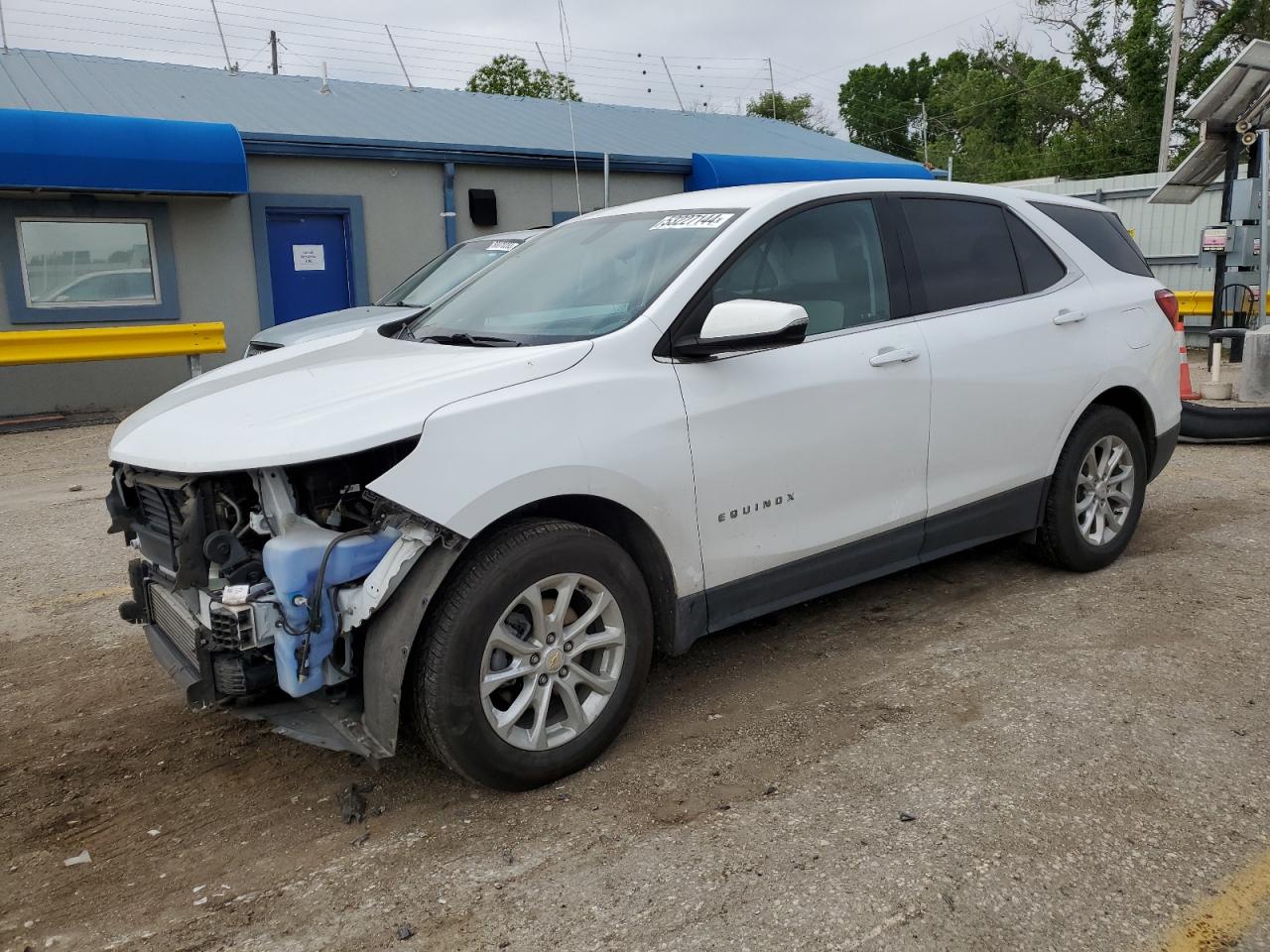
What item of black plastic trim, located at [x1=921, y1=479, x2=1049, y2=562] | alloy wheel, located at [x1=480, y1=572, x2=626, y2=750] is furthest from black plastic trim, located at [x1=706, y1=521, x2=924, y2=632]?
alloy wheel, located at [x1=480, y1=572, x2=626, y2=750]

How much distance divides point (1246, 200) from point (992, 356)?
9889 mm

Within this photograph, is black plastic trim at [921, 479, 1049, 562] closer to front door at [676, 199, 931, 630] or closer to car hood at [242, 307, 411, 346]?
front door at [676, 199, 931, 630]

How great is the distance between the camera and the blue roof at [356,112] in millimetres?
13227

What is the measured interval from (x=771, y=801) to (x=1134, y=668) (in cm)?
173

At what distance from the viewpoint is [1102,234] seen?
5152 millimetres

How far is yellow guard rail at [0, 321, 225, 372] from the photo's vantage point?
36.1 feet

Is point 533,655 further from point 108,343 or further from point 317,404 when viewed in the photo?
point 108,343

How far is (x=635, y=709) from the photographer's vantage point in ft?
12.0

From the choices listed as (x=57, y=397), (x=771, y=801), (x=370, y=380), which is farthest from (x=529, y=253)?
(x=57, y=397)

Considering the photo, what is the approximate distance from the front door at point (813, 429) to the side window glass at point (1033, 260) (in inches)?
35.0

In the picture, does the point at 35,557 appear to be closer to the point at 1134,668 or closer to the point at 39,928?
the point at 39,928

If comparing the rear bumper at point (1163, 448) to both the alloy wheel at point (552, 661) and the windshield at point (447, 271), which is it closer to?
the alloy wheel at point (552, 661)

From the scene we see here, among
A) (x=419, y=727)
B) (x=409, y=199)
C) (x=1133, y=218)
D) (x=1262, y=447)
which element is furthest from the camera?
A: (x=1133, y=218)

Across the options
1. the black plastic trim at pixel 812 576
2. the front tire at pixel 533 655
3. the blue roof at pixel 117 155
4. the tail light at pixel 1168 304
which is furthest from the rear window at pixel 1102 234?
the blue roof at pixel 117 155
